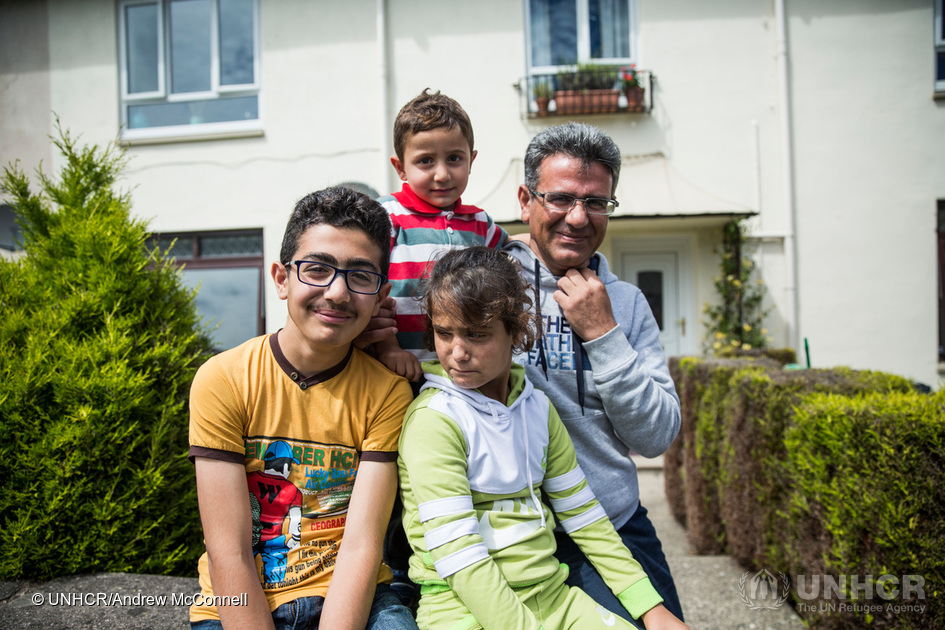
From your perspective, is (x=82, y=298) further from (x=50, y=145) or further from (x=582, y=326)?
(x=50, y=145)

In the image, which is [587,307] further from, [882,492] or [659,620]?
[882,492]

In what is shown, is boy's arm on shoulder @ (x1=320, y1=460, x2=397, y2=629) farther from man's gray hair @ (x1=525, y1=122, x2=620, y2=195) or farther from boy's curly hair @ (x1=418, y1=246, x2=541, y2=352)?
man's gray hair @ (x1=525, y1=122, x2=620, y2=195)

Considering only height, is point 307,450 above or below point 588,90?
below

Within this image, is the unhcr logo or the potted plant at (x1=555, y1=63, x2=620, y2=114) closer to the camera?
the unhcr logo

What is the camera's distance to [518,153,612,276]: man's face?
191 cm

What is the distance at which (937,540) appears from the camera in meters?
2.37

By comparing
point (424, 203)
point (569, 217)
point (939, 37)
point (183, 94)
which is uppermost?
point (939, 37)

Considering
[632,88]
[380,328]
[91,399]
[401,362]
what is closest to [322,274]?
[380,328]

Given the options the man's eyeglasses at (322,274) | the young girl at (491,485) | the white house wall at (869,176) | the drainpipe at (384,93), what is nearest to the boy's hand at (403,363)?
the young girl at (491,485)

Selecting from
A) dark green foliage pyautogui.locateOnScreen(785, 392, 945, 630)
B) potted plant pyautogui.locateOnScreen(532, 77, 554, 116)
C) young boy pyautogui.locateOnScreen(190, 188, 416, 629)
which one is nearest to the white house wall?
potted plant pyautogui.locateOnScreen(532, 77, 554, 116)

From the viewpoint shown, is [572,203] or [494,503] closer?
[494,503]

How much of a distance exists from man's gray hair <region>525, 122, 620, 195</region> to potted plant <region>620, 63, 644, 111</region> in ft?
21.5

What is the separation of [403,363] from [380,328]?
0.45 feet

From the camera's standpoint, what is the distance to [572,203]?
192 cm
